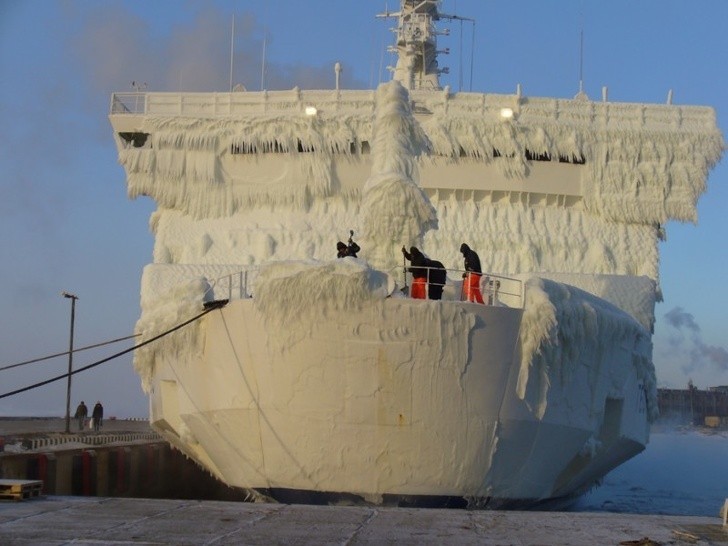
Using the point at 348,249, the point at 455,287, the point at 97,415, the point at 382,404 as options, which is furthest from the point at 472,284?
the point at 97,415

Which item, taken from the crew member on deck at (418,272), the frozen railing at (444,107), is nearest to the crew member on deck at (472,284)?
the crew member on deck at (418,272)

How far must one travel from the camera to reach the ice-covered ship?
581 inches

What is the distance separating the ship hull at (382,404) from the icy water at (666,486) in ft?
21.6

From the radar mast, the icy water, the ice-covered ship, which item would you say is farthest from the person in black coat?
the radar mast

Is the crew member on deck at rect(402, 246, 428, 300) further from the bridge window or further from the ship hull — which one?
the bridge window

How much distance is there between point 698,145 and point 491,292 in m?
10.4

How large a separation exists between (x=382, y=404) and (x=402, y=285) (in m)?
2.19

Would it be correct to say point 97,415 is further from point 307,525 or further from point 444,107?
point 307,525

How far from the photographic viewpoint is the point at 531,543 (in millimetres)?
10102

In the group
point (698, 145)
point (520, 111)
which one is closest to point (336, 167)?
point (520, 111)

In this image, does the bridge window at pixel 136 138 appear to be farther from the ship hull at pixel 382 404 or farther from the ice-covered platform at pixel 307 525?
the ice-covered platform at pixel 307 525

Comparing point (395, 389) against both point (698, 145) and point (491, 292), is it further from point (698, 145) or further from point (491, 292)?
point (698, 145)

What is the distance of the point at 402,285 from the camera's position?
53.0 ft

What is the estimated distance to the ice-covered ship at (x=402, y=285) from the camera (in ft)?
48.4
